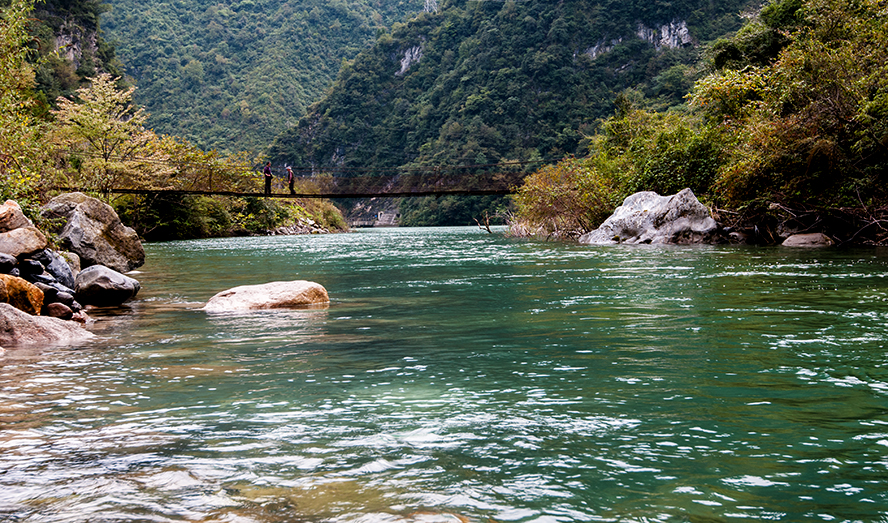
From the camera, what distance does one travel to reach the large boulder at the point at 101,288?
1027 cm

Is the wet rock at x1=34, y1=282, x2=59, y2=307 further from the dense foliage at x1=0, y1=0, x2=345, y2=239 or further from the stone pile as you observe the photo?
the dense foliage at x1=0, y1=0, x2=345, y2=239

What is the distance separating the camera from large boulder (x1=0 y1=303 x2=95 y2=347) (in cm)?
666

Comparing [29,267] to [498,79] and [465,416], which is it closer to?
[465,416]

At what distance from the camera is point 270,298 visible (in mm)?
9562

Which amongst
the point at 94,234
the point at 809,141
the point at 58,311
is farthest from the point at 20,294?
the point at 809,141

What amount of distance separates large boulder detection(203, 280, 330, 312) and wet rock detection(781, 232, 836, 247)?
45.2 feet

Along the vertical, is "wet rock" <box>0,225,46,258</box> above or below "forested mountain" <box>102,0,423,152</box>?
below

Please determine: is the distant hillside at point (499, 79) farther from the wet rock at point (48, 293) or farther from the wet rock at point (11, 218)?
the wet rock at point (48, 293)

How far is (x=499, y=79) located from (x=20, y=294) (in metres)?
95.3

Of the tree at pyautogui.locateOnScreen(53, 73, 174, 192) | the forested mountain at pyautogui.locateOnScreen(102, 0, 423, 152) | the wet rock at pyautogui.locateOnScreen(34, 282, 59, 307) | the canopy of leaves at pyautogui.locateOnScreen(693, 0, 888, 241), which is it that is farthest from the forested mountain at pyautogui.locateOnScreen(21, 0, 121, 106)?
Answer: the canopy of leaves at pyautogui.locateOnScreen(693, 0, 888, 241)

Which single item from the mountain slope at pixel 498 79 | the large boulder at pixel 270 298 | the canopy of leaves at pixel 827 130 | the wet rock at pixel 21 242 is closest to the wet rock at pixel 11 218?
the wet rock at pixel 21 242

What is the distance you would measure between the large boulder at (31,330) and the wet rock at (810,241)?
17072 mm

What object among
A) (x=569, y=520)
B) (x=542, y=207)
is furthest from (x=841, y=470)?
(x=542, y=207)

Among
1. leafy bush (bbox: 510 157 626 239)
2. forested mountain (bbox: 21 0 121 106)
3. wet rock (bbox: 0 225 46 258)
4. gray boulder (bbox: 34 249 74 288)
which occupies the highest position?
forested mountain (bbox: 21 0 121 106)
